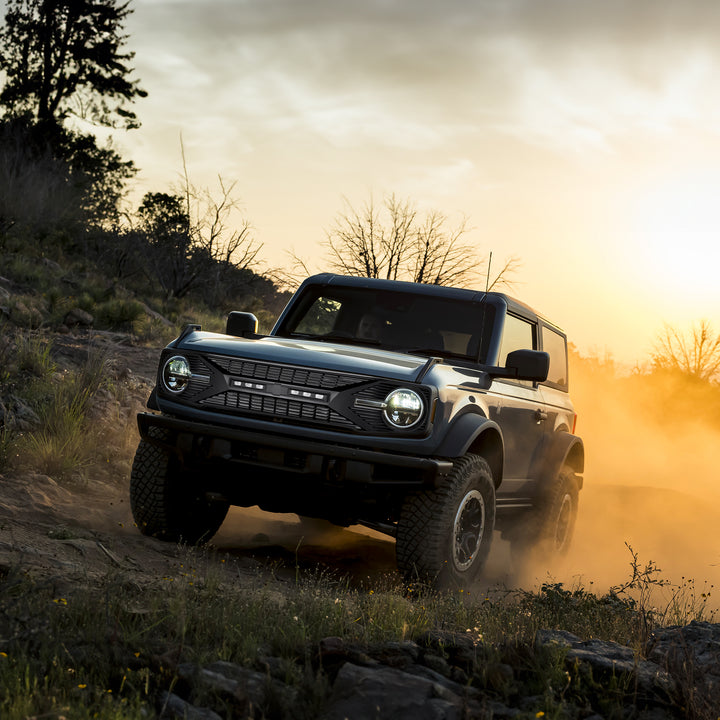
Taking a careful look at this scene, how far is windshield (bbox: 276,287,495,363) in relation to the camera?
650 cm

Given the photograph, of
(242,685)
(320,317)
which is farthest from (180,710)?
(320,317)

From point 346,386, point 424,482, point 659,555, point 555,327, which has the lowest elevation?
point 659,555

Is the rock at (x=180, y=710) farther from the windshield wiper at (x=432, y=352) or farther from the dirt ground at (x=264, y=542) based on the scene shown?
the windshield wiper at (x=432, y=352)

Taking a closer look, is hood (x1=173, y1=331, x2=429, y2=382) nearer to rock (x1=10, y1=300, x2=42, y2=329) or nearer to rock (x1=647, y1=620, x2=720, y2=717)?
rock (x1=647, y1=620, x2=720, y2=717)

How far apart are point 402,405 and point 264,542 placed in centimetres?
248

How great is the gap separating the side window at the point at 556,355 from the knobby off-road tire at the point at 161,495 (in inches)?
133

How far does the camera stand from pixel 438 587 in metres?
5.36

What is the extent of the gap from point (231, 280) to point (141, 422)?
2051cm

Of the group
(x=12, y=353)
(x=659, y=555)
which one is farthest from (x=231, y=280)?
(x=659, y=555)

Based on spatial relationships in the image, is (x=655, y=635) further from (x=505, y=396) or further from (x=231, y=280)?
(x=231, y=280)

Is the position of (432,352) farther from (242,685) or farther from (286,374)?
(242,685)

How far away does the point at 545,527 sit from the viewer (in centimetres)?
765

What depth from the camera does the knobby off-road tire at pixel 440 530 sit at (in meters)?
5.27

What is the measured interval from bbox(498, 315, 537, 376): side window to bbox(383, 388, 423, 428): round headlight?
1624mm
